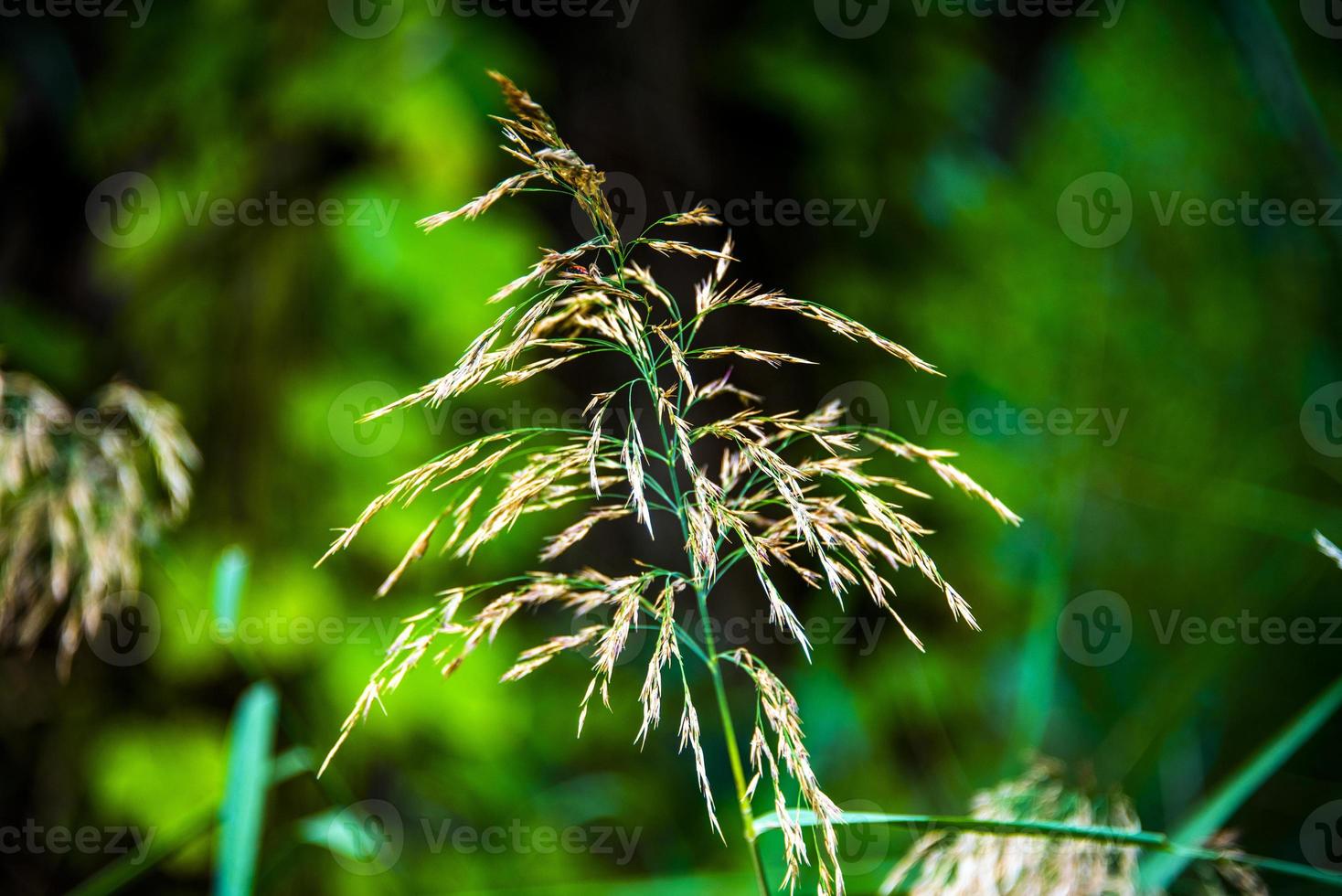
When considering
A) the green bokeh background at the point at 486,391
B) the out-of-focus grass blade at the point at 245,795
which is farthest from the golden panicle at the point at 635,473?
the green bokeh background at the point at 486,391

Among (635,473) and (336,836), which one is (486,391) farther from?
(635,473)

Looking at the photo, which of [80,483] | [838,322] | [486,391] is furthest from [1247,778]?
[486,391]

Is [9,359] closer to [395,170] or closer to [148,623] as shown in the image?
[148,623]

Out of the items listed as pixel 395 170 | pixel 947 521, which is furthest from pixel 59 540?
pixel 947 521

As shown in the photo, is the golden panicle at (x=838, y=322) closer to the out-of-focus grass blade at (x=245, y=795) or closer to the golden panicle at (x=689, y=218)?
the golden panicle at (x=689, y=218)

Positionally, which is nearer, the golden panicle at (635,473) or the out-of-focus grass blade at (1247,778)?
the golden panicle at (635,473)

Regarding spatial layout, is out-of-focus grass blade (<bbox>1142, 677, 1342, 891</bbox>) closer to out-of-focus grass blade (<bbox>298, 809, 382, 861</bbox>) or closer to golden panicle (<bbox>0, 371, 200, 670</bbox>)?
out-of-focus grass blade (<bbox>298, 809, 382, 861</bbox>)
